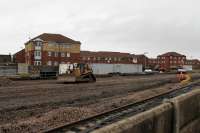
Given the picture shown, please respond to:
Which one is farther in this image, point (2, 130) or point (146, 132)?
point (2, 130)

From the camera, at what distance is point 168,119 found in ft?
22.5

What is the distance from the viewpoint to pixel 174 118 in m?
7.08

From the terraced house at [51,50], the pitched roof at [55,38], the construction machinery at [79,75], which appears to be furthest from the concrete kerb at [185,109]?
the pitched roof at [55,38]

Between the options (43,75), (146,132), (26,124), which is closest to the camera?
(146,132)

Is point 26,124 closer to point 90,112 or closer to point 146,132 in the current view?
point 90,112

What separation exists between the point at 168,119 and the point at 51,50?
9608 cm

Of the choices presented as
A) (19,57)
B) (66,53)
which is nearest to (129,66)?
(66,53)

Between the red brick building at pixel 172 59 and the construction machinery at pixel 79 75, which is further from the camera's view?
the red brick building at pixel 172 59

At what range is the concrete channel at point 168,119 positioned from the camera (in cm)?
514

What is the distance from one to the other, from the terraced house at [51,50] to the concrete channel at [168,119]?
9015cm

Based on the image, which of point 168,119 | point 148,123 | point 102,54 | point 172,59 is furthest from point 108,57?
point 148,123

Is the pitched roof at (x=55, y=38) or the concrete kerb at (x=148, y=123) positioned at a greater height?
the pitched roof at (x=55, y=38)

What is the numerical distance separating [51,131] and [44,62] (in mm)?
89690

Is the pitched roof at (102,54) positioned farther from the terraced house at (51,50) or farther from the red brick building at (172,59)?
the red brick building at (172,59)
